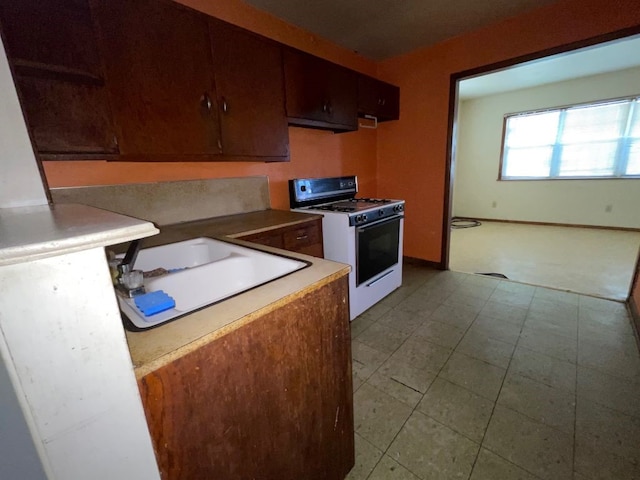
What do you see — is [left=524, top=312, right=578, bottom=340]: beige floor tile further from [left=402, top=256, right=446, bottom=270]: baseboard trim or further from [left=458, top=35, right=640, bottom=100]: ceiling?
[left=458, top=35, right=640, bottom=100]: ceiling

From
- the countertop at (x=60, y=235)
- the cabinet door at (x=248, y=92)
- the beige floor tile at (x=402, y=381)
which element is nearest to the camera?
the countertop at (x=60, y=235)

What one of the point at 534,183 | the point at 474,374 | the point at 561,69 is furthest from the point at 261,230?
the point at 534,183

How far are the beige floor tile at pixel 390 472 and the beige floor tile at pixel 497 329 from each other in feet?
3.81

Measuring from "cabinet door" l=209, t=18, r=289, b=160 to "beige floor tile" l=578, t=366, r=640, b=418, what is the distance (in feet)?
7.53

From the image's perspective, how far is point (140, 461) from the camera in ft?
1.60

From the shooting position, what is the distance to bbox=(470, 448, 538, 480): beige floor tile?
41.8 inches

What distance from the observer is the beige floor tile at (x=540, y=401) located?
1277 millimetres

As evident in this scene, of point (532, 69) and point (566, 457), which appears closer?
point (566, 457)

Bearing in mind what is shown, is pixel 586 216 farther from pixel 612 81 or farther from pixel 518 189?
pixel 612 81

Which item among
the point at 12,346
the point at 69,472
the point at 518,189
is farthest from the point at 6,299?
the point at 518,189

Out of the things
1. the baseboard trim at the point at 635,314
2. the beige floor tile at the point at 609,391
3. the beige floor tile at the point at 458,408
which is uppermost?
the baseboard trim at the point at 635,314

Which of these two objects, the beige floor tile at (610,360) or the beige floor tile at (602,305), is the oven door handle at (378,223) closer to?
the beige floor tile at (610,360)

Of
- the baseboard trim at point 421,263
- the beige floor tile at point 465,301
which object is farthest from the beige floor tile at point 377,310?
the baseboard trim at point 421,263

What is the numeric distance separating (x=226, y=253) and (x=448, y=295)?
2154 mm
